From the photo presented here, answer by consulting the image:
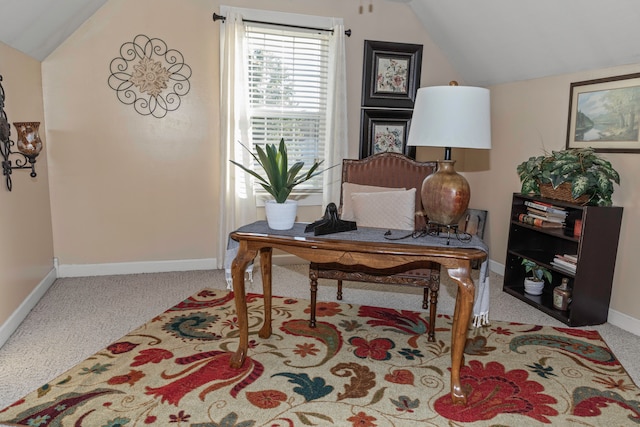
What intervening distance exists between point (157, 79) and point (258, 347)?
2.53m

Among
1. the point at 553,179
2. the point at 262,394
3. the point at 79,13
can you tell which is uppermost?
the point at 79,13

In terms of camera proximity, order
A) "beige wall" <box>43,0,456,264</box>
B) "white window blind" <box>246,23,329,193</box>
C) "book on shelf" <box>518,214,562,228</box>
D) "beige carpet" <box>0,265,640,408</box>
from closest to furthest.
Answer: "beige carpet" <box>0,265,640,408</box>, "book on shelf" <box>518,214,562,228</box>, "beige wall" <box>43,0,456,264</box>, "white window blind" <box>246,23,329,193</box>

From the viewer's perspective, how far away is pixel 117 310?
3230 millimetres

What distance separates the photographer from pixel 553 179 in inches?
126

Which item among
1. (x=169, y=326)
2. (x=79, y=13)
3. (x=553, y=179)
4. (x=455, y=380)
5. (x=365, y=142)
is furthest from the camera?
(x=365, y=142)

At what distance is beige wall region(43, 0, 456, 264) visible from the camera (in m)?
3.75

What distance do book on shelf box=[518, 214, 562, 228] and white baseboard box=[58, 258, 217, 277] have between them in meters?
A: 2.77

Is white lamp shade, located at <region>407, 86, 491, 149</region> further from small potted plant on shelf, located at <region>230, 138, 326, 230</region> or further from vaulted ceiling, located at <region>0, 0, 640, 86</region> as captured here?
vaulted ceiling, located at <region>0, 0, 640, 86</region>

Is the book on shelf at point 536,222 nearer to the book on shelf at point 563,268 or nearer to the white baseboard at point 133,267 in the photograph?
the book on shelf at point 563,268

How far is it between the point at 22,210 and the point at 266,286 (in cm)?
185

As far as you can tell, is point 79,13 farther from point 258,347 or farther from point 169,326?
point 258,347

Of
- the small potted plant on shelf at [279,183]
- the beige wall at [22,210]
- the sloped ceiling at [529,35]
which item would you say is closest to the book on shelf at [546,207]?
the sloped ceiling at [529,35]

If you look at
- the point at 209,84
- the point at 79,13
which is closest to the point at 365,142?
the point at 209,84

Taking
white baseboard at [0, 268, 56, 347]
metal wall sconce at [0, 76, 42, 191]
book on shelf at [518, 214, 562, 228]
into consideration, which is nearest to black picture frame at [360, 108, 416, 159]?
book on shelf at [518, 214, 562, 228]
